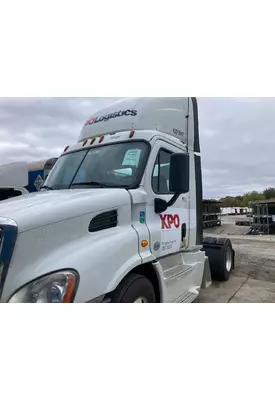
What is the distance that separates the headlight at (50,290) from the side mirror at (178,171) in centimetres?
136

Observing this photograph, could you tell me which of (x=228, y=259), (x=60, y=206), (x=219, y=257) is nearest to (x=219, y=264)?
(x=219, y=257)

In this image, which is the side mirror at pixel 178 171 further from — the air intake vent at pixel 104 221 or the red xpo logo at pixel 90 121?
the red xpo logo at pixel 90 121

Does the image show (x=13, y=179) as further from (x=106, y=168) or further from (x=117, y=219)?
(x=117, y=219)

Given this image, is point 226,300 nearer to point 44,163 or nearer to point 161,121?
point 161,121

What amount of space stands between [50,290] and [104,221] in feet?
2.55

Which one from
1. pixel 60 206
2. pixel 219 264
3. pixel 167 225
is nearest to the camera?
pixel 60 206

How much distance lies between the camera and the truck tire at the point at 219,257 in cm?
539

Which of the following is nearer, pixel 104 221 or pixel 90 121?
pixel 104 221

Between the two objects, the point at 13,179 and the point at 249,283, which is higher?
the point at 13,179

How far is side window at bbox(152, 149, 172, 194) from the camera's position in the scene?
3.04 meters

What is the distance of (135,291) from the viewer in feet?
8.20

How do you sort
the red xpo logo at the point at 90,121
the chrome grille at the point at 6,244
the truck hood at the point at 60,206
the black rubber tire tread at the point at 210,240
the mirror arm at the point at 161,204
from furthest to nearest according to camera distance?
the black rubber tire tread at the point at 210,240, the red xpo logo at the point at 90,121, the mirror arm at the point at 161,204, the truck hood at the point at 60,206, the chrome grille at the point at 6,244

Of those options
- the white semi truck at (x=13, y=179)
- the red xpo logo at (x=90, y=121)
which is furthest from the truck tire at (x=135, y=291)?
the white semi truck at (x=13, y=179)

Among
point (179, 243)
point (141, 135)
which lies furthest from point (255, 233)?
point (141, 135)
